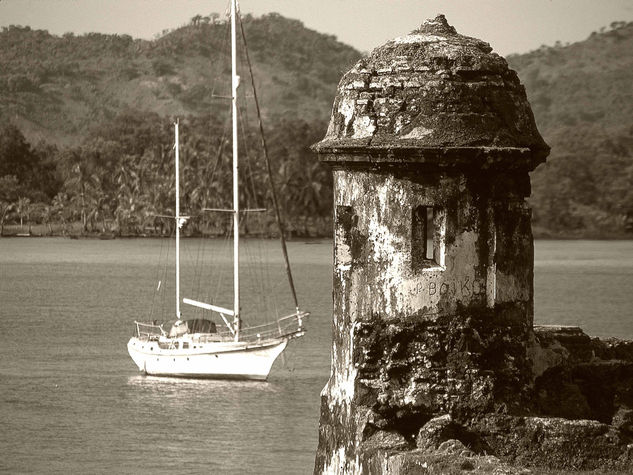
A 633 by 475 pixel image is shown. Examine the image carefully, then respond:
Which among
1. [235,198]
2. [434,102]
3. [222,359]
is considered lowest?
[222,359]

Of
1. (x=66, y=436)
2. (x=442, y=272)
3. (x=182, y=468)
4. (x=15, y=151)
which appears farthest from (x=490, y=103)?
(x=15, y=151)

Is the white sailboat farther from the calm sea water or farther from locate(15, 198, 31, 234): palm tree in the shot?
locate(15, 198, 31, 234): palm tree

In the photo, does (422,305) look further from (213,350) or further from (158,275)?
(158,275)

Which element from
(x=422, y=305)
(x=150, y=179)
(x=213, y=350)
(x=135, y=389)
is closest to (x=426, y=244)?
(x=422, y=305)

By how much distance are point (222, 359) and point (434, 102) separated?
31964 mm

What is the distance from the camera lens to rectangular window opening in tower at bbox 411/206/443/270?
326 inches

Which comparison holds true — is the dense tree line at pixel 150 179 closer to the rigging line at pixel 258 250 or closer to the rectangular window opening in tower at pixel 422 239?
A: the rigging line at pixel 258 250

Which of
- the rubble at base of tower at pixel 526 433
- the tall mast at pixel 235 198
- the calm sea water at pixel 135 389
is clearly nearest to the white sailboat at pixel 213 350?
the tall mast at pixel 235 198

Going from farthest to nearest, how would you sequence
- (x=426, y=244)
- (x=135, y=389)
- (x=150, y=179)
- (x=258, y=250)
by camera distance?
1. (x=150, y=179)
2. (x=258, y=250)
3. (x=135, y=389)
4. (x=426, y=244)

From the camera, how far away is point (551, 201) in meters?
121

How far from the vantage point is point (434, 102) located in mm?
8344

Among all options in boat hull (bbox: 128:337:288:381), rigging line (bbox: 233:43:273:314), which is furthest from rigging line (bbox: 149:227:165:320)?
boat hull (bbox: 128:337:288:381)

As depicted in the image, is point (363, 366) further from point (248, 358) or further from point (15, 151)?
point (15, 151)

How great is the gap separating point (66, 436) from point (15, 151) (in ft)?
321
